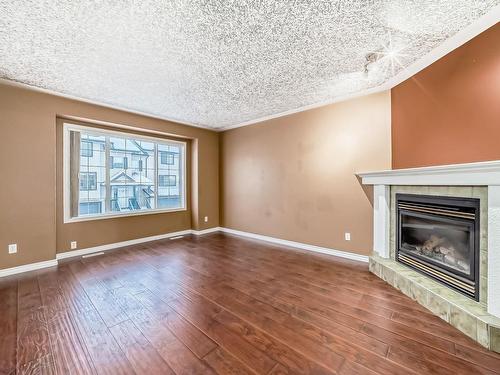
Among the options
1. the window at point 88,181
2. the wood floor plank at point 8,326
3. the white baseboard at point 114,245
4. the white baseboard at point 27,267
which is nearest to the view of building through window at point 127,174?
the window at point 88,181

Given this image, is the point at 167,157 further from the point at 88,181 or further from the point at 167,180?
the point at 88,181

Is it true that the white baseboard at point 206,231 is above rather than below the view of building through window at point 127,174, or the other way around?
below

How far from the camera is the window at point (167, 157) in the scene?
4840 millimetres

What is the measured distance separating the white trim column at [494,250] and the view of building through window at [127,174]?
16.3 feet

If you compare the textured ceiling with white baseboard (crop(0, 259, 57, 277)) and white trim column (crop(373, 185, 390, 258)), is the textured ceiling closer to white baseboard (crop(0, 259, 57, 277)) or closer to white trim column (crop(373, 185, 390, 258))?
white trim column (crop(373, 185, 390, 258))

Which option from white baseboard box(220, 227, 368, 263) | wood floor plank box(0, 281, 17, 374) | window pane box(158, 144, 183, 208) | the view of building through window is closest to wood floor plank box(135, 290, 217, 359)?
wood floor plank box(0, 281, 17, 374)

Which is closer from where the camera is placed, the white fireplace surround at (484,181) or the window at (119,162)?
the white fireplace surround at (484,181)

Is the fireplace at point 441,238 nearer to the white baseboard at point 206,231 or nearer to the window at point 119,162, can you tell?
the white baseboard at point 206,231

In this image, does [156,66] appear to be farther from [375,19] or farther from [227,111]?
[375,19]

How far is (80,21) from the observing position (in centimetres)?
180

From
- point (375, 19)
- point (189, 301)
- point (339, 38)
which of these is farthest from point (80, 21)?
point (189, 301)

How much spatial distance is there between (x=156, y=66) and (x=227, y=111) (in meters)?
1.69

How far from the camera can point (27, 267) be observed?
3.00 m

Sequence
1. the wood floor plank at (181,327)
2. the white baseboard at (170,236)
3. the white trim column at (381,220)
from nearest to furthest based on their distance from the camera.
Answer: the wood floor plank at (181,327) → the white trim column at (381,220) → the white baseboard at (170,236)
